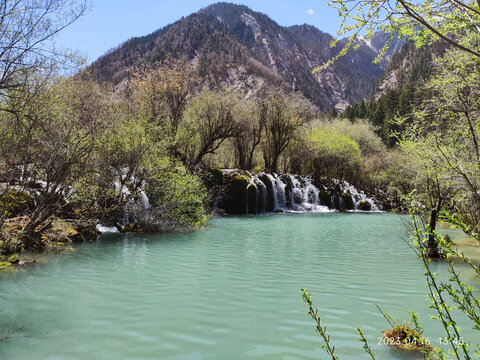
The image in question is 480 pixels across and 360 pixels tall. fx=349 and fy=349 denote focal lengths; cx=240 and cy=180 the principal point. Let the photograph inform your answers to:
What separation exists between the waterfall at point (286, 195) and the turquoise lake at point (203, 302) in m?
17.7

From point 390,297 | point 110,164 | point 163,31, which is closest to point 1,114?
point 110,164

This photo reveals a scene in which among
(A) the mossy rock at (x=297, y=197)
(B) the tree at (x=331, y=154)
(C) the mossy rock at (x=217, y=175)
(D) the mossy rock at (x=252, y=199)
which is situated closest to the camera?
(C) the mossy rock at (x=217, y=175)

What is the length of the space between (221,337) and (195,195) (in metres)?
11.6

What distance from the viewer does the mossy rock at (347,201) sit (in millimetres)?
40438

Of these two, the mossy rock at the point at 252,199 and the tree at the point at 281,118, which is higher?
the tree at the point at 281,118

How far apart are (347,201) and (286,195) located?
9170 mm

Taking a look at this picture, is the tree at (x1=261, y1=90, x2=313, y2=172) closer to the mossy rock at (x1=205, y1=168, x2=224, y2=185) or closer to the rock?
the mossy rock at (x1=205, y1=168, x2=224, y2=185)

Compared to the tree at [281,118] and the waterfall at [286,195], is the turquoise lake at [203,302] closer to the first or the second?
the waterfall at [286,195]

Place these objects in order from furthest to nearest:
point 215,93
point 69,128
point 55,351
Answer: point 215,93 → point 69,128 → point 55,351

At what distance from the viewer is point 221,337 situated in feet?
17.6

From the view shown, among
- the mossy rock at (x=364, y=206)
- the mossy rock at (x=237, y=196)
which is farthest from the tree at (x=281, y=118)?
the mossy rock at (x=364, y=206)

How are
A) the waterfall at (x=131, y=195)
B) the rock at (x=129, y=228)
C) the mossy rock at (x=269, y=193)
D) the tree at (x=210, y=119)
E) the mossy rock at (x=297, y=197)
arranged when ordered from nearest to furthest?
the waterfall at (x=131, y=195), the rock at (x=129, y=228), the tree at (x=210, y=119), the mossy rock at (x=269, y=193), the mossy rock at (x=297, y=197)

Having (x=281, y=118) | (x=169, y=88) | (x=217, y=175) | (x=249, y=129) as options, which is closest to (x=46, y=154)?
(x=169, y=88)

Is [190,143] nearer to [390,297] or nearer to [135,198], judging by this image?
[135,198]
